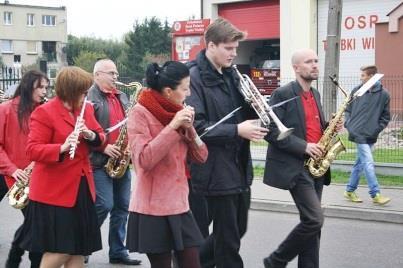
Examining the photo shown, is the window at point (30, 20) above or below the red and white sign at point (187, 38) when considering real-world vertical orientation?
above

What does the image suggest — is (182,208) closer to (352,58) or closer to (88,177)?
(88,177)

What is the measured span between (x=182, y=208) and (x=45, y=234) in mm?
1116

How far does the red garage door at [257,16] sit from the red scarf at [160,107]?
25.5 meters

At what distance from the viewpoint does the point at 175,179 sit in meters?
4.44

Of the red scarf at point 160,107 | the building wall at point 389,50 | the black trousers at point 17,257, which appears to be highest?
the building wall at point 389,50

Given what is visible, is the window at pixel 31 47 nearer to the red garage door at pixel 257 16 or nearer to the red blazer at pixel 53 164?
the red garage door at pixel 257 16

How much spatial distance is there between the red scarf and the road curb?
16.8ft

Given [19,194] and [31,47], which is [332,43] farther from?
[31,47]

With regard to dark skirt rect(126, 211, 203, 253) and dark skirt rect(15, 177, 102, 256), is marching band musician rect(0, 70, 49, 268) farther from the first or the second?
dark skirt rect(126, 211, 203, 253)

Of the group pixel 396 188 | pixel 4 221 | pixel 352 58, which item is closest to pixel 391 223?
pixel 396 188

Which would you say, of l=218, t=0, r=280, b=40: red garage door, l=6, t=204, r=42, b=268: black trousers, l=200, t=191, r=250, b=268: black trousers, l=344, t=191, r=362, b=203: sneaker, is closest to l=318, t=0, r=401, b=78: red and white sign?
l=218, t=0, r=280, b=40: red garage door

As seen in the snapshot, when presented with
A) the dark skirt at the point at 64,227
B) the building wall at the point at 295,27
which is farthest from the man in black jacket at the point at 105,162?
the building wall at the point at 295,27

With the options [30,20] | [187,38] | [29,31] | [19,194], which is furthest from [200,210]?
[30,20]

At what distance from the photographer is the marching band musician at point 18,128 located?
19.6 feet
